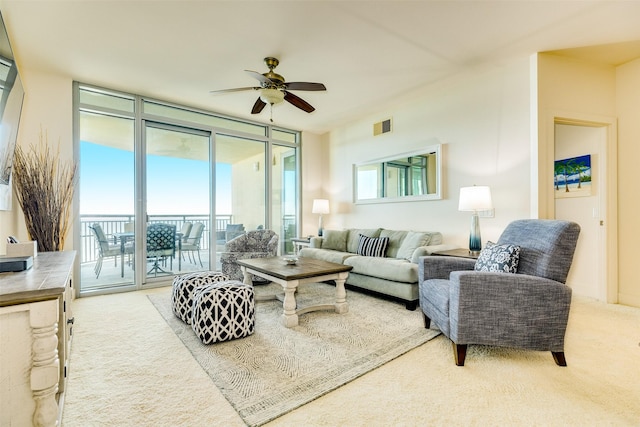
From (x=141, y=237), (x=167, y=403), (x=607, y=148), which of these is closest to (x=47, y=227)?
(x=141, y=237)

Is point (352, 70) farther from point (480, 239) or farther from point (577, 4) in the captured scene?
point (480, 239)

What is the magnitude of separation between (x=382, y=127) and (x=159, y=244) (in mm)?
3845


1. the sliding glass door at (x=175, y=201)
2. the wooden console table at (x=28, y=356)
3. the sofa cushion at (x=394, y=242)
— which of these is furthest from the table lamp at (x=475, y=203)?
the sliding glass door at (x=175, y=201)

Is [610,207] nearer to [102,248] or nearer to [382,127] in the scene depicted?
[382,127]

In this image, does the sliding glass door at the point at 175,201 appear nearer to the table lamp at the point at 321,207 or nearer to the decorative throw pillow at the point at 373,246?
the table lamp at the point at 321,207

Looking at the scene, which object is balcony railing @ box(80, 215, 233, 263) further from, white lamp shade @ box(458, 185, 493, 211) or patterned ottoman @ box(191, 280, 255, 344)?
white lamp shade @ box(458, 185, 493, 211)

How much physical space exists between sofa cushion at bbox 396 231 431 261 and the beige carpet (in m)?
1.44

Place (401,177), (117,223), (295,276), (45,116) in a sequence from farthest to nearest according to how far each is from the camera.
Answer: (401,177)
(117,223)
(45,116)
(295,276)

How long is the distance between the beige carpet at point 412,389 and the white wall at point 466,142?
1.60m

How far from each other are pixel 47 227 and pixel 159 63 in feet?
6.95

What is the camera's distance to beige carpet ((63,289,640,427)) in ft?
4.91

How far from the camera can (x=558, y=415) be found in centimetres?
151

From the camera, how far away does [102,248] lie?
13.3 ft

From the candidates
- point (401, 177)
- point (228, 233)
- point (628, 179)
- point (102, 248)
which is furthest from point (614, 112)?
point (102, 248)
